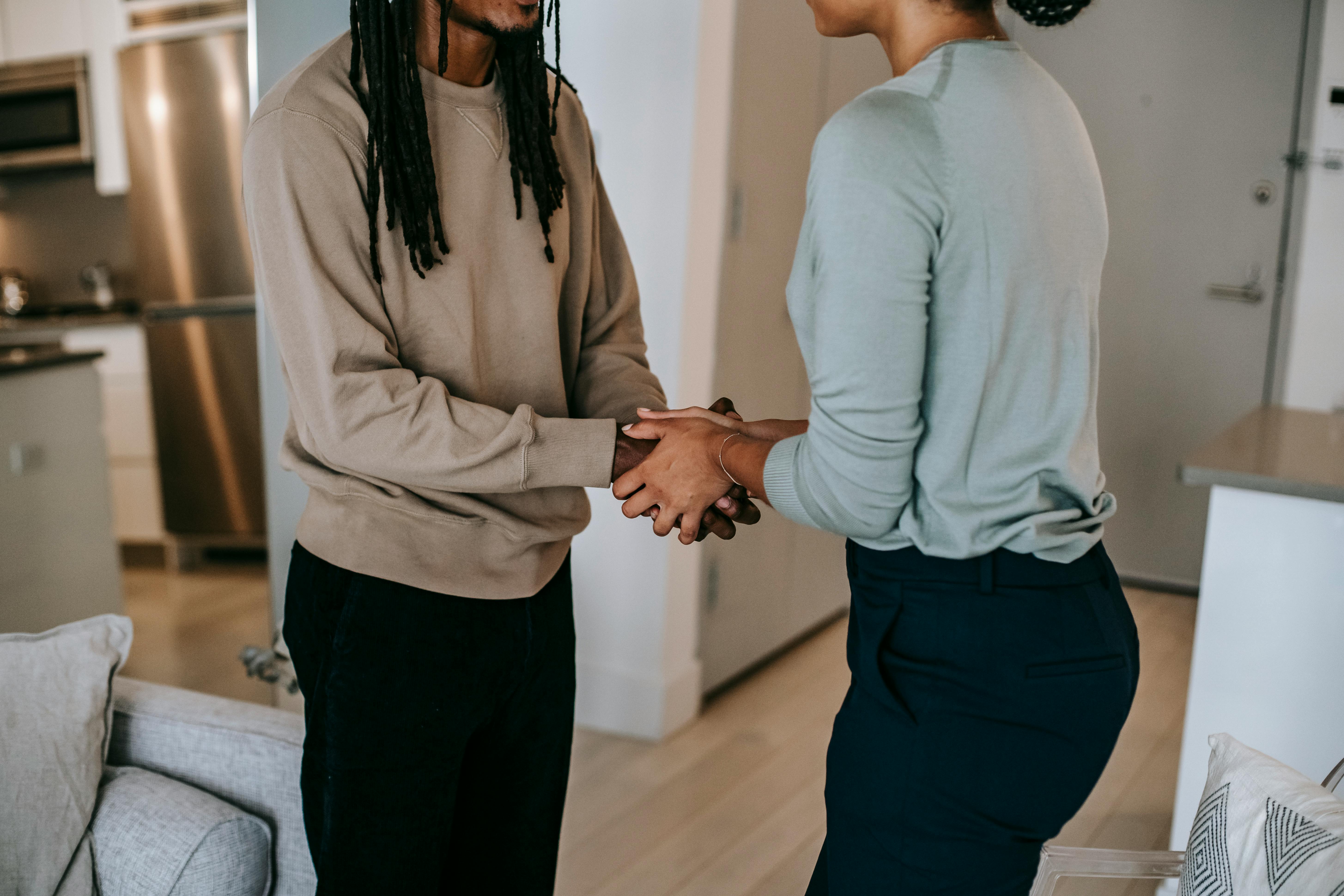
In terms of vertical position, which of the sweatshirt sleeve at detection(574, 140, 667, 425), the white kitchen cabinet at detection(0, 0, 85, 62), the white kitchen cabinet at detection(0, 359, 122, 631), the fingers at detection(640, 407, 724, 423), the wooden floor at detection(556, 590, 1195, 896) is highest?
the white kitchen cabinet at detection(0, 0, 85, 62)

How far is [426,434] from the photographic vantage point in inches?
41.9

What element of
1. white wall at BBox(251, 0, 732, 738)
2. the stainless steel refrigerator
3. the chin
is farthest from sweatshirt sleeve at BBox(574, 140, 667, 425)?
the stainless steel refrigerator

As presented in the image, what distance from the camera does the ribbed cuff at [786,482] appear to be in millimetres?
916

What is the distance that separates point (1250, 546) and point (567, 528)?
1332 mm

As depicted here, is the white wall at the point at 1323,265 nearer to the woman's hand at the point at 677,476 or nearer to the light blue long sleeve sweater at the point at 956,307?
the woman's hand at the point at 677,476

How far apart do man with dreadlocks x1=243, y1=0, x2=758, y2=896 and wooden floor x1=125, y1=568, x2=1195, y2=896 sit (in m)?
0.86

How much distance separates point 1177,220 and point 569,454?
135 inches

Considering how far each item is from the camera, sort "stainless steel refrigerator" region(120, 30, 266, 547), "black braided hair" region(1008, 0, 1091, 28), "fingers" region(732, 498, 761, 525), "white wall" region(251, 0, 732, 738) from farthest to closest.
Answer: "stainless steel refrigerator" region(120, 30, 266, 547)
"white wall" region(251, 0, 732, 738)
"fingers" region(732, 498, 761, 525)
"black braided hair" region(1008, 0, 1091, 28)

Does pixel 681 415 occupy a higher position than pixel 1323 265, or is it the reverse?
pixel 1323 265

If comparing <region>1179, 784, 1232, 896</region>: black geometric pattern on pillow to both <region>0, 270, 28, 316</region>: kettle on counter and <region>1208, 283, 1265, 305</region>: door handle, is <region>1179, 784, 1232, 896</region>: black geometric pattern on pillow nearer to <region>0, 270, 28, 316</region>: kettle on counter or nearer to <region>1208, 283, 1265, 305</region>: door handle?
<region>1208, 283, 1265, 305</region>: door handle

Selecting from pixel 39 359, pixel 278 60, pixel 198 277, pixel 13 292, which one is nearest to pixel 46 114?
pixel 13 292

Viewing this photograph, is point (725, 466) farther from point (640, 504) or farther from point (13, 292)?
point (13, 292)

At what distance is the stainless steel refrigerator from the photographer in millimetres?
3816

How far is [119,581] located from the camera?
121 inches
